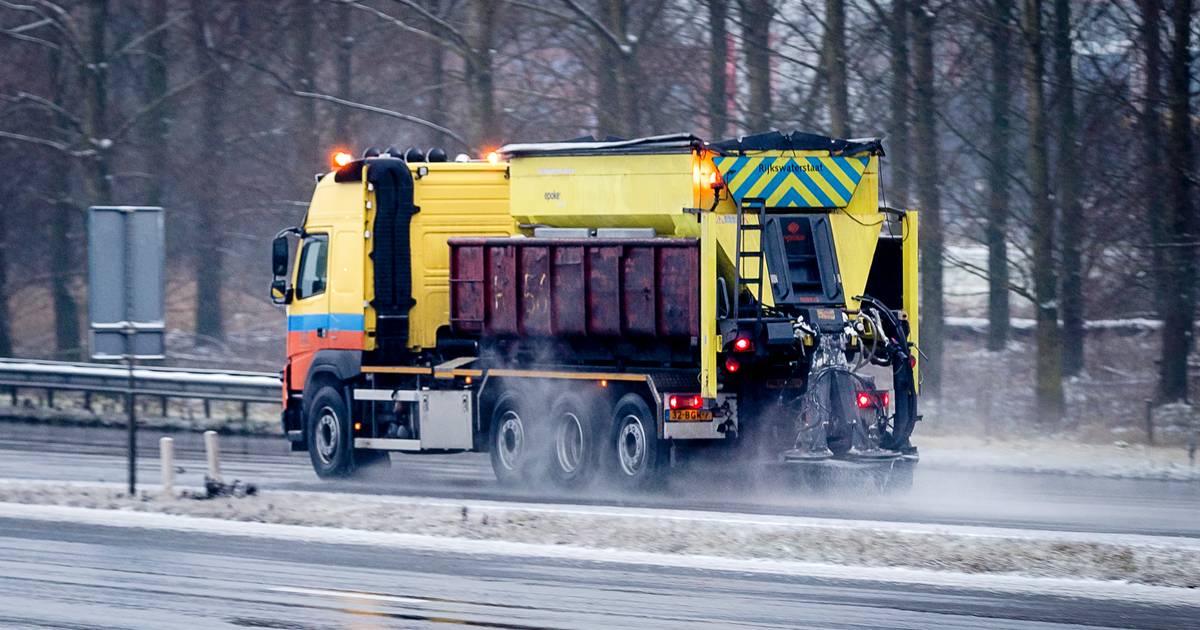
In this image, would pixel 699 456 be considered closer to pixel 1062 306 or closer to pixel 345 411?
pixel 345 411

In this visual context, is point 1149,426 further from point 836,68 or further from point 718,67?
point 718,67

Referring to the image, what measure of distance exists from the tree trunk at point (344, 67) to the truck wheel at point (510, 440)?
54.6 ft

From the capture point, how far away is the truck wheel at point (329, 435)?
61.8 ft

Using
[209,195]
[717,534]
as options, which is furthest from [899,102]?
[209,195]

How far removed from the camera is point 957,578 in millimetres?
11008

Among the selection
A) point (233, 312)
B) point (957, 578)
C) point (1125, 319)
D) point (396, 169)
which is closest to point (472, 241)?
point (396, 169)

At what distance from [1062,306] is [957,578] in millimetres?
17191

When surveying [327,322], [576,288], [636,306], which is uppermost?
[576,288]

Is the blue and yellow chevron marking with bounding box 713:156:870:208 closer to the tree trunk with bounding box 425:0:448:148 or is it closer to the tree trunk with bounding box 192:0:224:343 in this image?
the tree trunk with bounding box 425:0:448:148

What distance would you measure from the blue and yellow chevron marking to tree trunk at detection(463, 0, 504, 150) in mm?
10760

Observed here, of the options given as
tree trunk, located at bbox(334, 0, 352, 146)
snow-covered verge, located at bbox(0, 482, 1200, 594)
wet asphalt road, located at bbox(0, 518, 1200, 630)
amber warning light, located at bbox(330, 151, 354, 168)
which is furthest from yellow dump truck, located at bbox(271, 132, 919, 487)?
tree trunk, located at bbox(334, 0, 352, 146)

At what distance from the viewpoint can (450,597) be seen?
10.3 m

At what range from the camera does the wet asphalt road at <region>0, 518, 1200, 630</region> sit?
9.48m

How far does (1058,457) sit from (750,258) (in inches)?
251
